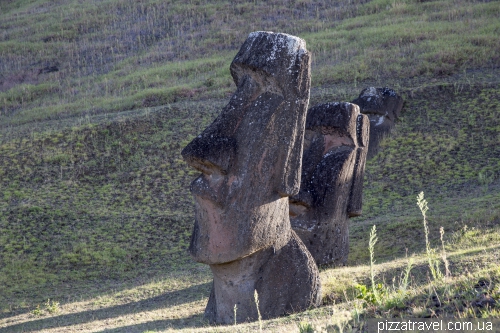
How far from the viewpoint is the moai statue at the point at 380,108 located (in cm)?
2478

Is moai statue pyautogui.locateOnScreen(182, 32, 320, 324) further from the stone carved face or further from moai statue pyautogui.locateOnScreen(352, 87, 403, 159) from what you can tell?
moai statue pyautogui.locateOnScreen(352, 87, 403, 159)

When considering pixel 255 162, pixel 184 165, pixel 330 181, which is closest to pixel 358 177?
pixel 330 181

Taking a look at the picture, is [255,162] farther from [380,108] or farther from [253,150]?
[380,108]

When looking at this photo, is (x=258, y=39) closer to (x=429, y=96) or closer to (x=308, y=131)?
(x=308, y=131)

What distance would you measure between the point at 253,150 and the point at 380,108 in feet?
52.6

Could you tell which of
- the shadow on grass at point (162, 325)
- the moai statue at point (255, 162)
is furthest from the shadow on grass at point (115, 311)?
the moai statue at point (255, 162)

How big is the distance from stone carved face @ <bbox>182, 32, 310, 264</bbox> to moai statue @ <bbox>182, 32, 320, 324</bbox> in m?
0.01

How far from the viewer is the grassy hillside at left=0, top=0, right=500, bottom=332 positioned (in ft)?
37.0

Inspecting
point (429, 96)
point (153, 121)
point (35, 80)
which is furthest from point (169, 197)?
point (35, 80)

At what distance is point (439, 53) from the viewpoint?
3209 cm

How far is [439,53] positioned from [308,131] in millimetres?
19919

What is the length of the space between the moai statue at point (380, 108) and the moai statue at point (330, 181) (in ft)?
35.3

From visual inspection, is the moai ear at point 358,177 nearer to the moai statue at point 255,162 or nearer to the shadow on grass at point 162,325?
the moai statue at point 255,162

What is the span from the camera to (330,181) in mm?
13180
